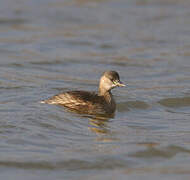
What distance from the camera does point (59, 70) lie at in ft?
55.4

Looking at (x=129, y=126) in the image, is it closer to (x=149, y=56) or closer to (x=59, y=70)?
(x=59, y=70)

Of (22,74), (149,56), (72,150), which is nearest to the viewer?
(72,150)

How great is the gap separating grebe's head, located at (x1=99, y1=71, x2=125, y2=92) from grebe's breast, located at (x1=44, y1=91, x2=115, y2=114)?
1.44ft

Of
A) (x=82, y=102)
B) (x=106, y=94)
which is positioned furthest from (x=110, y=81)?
(x=82, y=102)

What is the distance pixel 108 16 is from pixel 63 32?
111 inches

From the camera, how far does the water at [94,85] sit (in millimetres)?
9383

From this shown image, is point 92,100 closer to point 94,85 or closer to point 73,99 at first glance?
point 73,99

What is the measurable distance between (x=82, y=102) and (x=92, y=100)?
11.5 inches

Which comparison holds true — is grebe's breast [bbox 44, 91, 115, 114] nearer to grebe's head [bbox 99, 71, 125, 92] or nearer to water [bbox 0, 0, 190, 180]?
water [bbox 0, 0, 190, 180]

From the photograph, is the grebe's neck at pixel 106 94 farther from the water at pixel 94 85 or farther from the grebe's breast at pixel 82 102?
the water at pixel 94 85

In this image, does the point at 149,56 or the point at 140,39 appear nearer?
the point at 149,56

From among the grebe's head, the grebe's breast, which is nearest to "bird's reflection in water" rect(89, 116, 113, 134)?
the grebe's breast

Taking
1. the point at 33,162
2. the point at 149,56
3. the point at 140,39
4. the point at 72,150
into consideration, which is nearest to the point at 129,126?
the point at 72,150

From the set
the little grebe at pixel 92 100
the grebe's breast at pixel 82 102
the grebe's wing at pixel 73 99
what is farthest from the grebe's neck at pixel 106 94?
the grebe's wing at pixel 73 99
